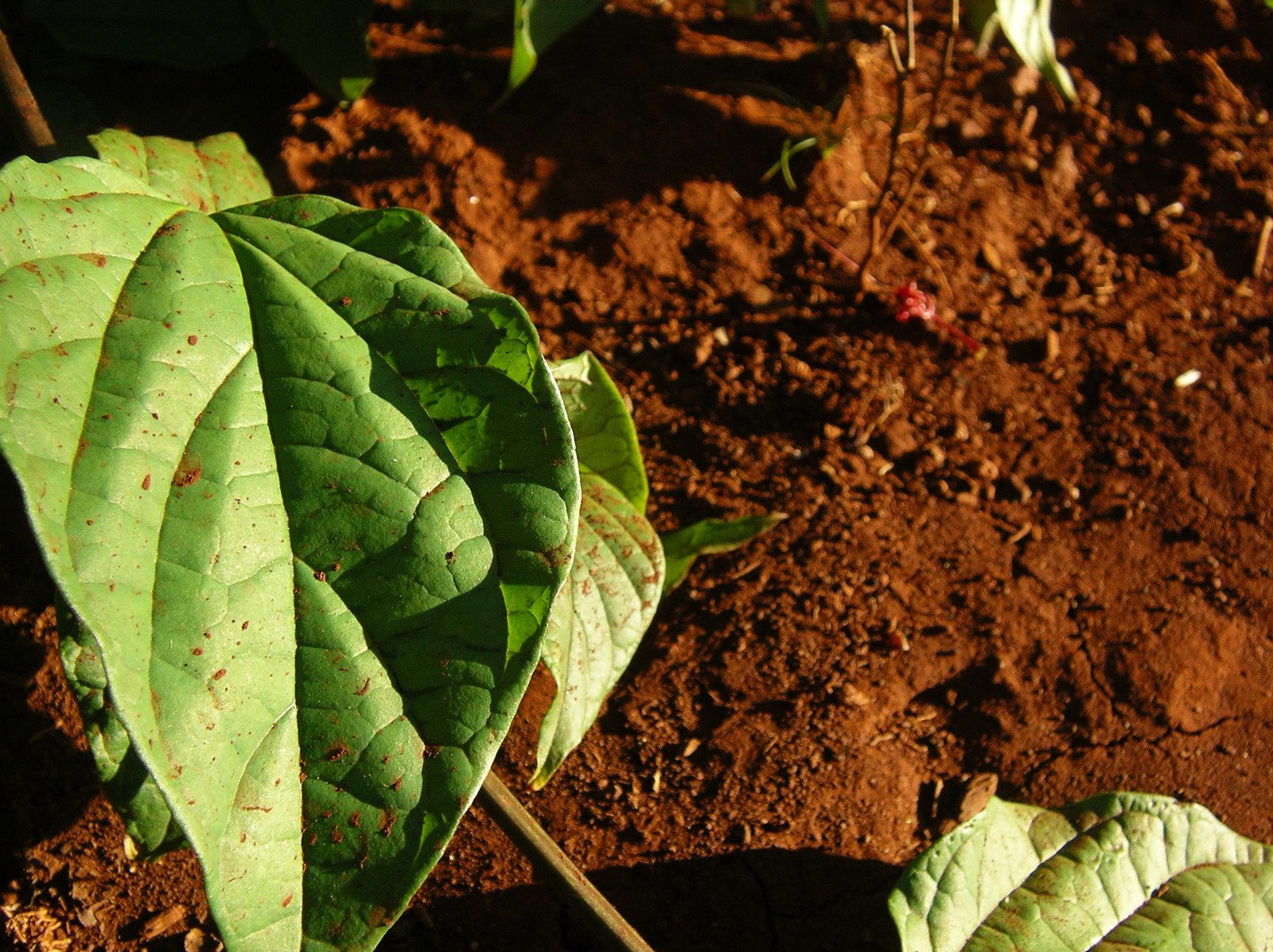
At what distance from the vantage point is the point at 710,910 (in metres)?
1.38

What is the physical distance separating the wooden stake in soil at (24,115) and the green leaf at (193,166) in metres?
0.06

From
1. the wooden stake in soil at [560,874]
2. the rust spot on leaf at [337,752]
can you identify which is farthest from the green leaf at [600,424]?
the rust spot on leaf at [337,752]

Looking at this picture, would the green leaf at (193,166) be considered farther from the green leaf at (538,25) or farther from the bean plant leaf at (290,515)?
the green leaf at (538,25)

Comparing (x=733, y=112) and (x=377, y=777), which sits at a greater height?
(x=733, y=112)

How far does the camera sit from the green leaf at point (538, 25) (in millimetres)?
1545

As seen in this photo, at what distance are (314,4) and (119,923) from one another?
4.63 feet

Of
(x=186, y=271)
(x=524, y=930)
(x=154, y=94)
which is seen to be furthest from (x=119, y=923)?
(x=154, y=94)

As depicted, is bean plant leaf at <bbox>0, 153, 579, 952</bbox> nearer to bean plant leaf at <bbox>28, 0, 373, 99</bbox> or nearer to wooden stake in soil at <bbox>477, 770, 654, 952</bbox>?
wooden stake in soil at <bbox>477, 770, 654, 952</bbox>

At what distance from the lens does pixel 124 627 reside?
0.85 metres

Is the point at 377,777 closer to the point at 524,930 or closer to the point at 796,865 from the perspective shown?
the point at 524,930

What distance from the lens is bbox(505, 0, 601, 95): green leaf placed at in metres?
1.54

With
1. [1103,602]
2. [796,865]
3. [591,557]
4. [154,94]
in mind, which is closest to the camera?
[591,557]

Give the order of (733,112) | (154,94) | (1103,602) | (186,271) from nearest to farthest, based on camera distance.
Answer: (186,271), (1103,602), (154,94), (733,112)

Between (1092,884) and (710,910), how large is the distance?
495 mm
